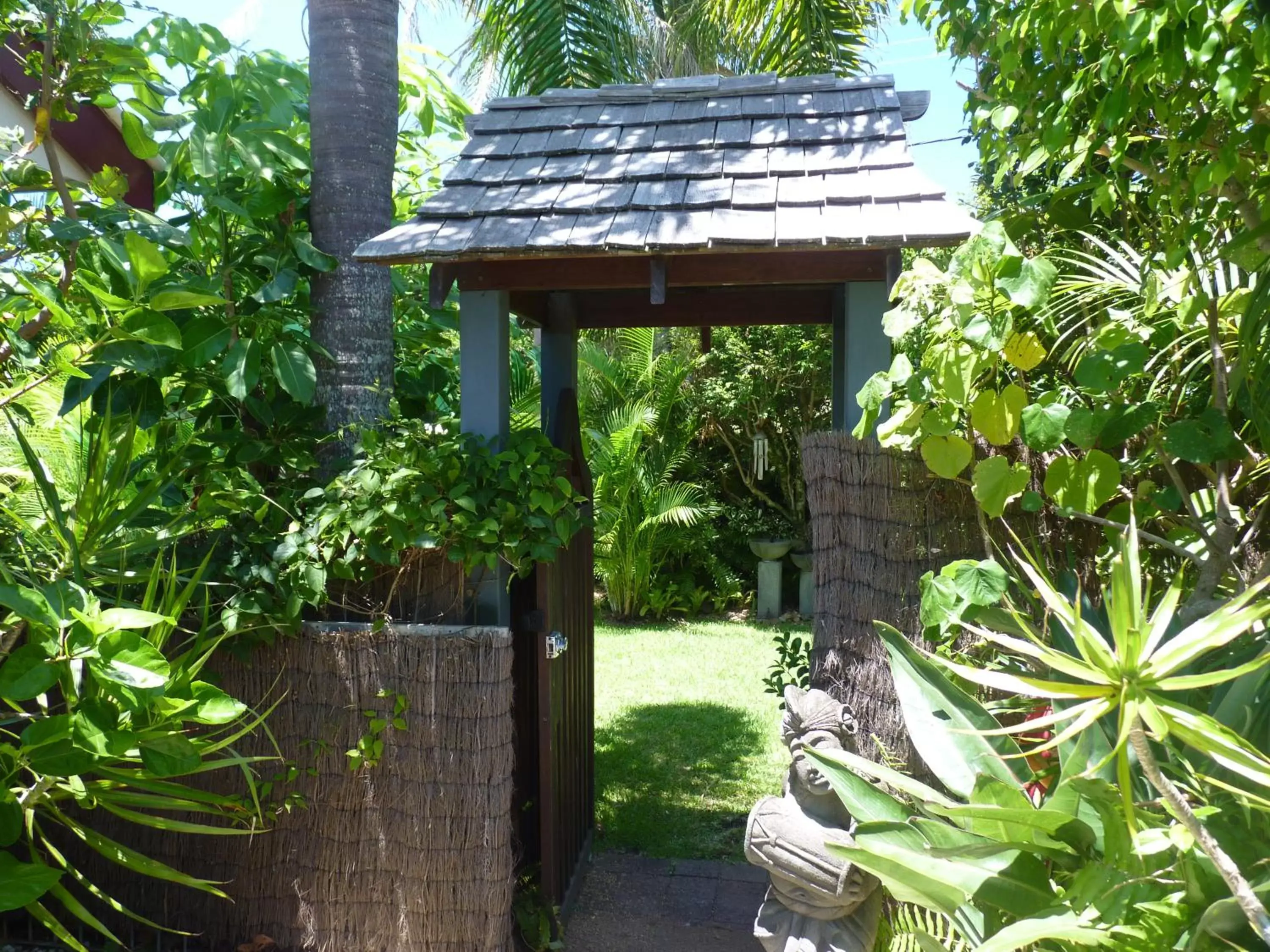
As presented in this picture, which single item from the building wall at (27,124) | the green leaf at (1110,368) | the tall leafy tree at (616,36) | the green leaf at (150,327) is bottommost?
the green leaf at (1110,368)

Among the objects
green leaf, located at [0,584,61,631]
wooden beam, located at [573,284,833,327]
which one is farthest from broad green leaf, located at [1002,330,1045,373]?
green leaf, located at [0,584,61,631]

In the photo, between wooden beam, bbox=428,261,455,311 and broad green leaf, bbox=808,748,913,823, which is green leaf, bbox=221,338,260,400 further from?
broad green leaf, bbox=808,748,913,823

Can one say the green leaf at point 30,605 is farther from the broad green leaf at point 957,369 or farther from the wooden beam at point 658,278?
the broad green leaf at point 957,369

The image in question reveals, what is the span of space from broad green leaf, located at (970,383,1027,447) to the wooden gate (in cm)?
174

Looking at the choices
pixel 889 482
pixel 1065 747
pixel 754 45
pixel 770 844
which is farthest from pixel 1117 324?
pixel 754 45

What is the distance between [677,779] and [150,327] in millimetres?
4439

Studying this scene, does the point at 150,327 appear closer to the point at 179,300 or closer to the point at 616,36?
the point at 179,300

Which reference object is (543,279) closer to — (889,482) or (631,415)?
(889,482)

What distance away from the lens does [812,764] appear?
8.80 feet

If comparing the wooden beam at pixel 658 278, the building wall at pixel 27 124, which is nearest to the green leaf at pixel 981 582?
the wooden beam at pixel 658 278

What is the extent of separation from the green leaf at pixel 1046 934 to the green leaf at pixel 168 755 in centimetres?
206

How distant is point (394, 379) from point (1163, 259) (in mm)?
3012

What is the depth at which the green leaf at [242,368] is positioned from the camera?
335 cm

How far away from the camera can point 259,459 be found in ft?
11.5
